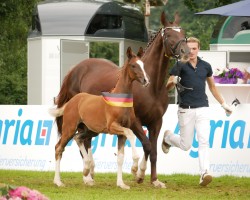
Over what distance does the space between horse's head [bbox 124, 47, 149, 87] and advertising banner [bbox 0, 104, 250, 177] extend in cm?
362

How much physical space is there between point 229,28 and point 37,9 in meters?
5.76

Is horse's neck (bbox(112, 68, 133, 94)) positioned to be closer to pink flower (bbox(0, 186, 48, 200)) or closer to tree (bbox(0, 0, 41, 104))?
pink flower (bbox(0, 186, 48, 200))

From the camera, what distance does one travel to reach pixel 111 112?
45.9 feet

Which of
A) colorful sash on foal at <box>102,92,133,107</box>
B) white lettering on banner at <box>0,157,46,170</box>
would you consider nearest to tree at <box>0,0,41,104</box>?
white lettering on banner at <box>0,157,46,170</box>

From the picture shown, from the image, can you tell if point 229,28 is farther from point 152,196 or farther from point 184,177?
point 152,196

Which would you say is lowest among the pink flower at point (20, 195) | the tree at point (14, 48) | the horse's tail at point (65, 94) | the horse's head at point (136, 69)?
the tree at point (14, 48)

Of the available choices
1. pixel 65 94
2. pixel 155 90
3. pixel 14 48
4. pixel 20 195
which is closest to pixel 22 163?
pixel 65 94

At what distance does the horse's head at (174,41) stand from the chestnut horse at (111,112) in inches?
25.7

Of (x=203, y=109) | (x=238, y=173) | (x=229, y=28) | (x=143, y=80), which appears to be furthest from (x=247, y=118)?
(x=229, y=28)

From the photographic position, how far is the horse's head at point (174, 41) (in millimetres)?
14094

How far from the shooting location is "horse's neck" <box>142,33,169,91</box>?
48.0ft

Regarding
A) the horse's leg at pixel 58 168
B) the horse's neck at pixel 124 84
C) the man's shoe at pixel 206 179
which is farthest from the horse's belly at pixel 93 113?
the man's shoe at pixel 206 179

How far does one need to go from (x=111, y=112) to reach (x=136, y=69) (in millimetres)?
724

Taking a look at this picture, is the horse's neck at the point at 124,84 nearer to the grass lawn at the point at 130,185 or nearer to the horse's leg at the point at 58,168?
the grass lawn at the point at 130,185
